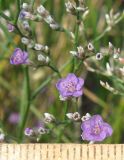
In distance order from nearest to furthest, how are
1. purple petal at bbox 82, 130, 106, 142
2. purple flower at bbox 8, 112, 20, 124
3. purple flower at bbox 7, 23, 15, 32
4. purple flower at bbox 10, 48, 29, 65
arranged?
purple petal at bbox 82, 130, 106, 142 → purple flower at bbox 10, 48, 29, 65 → purple flower at bbox 7, 23, 15, 32 → purple flower at bbox 8, 112, 20, 124

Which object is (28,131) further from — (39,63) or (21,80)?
(21,80)

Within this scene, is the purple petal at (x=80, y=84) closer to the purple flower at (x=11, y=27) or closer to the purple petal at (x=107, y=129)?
the purple petal at (x=107, y=129)

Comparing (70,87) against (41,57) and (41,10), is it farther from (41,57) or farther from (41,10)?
(41,10)

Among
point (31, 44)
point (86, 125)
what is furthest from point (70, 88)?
point (31, 44)

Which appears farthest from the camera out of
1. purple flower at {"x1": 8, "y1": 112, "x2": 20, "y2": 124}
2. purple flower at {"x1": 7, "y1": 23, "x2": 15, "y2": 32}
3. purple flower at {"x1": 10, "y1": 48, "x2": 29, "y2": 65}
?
purple flower at {"x1": 8, "y1": 112, "x2": 20, "y2": 124}

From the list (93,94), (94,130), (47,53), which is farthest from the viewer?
(93,94)

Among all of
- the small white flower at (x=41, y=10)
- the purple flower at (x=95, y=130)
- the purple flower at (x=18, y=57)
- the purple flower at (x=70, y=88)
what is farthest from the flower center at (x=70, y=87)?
the small white flower at (x=41, y=10)

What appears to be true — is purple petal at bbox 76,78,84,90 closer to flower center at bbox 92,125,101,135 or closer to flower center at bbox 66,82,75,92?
flower center at bbox 66,82,75,92

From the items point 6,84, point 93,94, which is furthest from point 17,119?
point 93,94

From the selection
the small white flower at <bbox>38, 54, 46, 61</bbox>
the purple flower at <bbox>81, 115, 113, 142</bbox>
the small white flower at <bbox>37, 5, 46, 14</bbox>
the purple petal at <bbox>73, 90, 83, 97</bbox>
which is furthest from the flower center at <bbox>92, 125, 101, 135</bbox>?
the small white flower at <bbox>37, 5, 46, 14</bbox>
